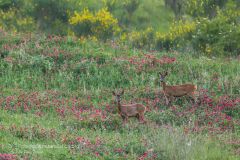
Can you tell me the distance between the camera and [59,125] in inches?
564

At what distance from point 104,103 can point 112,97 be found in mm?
867

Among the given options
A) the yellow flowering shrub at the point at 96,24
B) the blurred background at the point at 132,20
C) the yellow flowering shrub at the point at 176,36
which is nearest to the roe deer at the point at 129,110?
the blurred background at the point at 132,20

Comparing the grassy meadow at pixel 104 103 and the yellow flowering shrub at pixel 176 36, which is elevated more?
the yellow flowering shrub at pixel 176 36

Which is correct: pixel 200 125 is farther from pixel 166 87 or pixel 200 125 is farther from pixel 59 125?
pixel 59 125

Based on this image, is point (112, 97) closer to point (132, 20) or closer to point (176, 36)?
point (176, 36)

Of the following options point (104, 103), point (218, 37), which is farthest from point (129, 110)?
point (218, 37)

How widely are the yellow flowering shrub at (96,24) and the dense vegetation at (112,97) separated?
0.07m

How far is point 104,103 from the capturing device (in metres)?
16.6

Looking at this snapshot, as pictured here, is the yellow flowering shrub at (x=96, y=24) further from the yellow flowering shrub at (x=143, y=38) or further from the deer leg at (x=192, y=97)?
the deer leg at (x=192, y=97)

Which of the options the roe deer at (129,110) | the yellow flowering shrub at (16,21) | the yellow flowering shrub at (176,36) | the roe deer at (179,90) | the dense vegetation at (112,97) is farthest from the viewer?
the yellow flowering shrub at (16,21)

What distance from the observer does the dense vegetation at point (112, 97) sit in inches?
468

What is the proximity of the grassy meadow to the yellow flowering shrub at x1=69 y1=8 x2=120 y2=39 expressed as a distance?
318 inches

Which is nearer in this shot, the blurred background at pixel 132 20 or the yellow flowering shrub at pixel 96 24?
the blurred background at pixel 132 20

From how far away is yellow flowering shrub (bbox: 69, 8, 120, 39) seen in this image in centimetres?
3053
